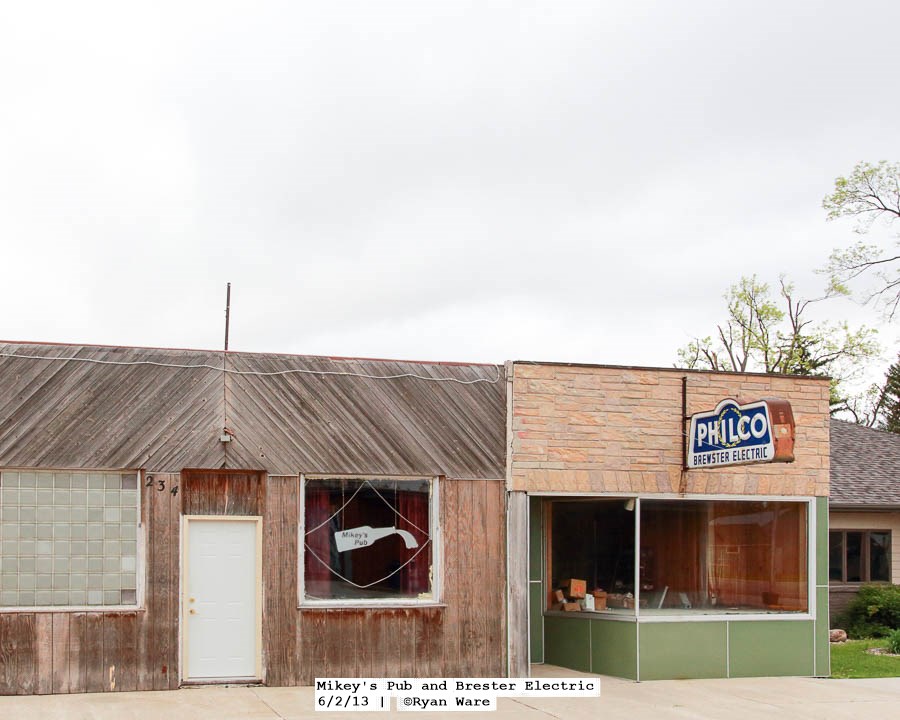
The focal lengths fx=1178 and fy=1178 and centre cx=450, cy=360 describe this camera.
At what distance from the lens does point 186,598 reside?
525 inches

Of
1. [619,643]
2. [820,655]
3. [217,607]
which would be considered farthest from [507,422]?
[820,655]

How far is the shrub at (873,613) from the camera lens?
22.4 metres

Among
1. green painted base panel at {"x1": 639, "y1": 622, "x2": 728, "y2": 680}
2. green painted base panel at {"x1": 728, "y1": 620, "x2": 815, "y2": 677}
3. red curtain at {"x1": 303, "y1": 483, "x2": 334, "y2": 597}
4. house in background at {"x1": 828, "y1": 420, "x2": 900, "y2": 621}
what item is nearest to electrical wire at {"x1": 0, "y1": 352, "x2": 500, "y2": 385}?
red curtain at {"x1": 303, "y1": 483, "x2": 334, "y2": 597}

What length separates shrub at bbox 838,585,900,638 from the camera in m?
22.4

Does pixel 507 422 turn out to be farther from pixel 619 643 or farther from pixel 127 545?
pixel 127 545

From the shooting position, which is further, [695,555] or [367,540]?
[695,555]

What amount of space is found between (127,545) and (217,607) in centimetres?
124

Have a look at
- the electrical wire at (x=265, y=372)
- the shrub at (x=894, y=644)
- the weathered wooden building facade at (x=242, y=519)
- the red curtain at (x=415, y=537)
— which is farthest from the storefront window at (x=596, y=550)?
the shrub at (x=894, y=644)

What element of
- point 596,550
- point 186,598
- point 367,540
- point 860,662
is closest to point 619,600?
point 596,550

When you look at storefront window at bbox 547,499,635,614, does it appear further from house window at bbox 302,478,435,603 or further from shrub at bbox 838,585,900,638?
shrub at bbox 838,585,900,638

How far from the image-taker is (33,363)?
1328 centimetres

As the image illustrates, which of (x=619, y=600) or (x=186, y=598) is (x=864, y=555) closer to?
(x=619, y=600)

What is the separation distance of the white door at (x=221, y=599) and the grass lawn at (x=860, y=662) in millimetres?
8065

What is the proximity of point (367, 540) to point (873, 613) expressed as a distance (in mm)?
12667
